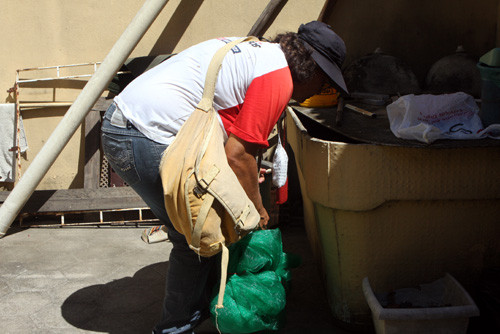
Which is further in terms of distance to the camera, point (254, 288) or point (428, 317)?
point (254, 288)

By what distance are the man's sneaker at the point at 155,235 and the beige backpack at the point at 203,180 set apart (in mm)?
1859

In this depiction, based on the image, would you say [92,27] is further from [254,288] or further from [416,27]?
[254,288]

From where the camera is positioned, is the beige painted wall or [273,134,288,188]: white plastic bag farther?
the beige painted wall

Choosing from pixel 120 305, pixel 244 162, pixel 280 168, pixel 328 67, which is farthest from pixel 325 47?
pixel 120 305

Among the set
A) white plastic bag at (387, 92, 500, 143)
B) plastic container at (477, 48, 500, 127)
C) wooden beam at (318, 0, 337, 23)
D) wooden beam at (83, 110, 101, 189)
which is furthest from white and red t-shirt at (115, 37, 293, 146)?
wooden beam at (83, 110, 101, 189)

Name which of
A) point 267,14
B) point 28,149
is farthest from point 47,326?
point 267,14

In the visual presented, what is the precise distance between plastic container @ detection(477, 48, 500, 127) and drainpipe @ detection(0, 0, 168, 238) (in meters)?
2.42

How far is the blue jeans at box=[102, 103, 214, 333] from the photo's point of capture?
2.12 metres

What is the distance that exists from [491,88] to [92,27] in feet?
10.7

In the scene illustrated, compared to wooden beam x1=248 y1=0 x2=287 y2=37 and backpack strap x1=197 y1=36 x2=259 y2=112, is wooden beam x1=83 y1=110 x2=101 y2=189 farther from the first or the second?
backpack strap x1=197 y1=36 x2=259 y2=112

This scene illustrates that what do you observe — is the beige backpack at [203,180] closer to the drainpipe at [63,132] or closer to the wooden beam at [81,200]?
the drainpipe at [63,132]

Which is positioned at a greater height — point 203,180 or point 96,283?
point 203,180

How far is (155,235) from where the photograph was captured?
13.1ft

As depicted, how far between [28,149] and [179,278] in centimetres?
285
